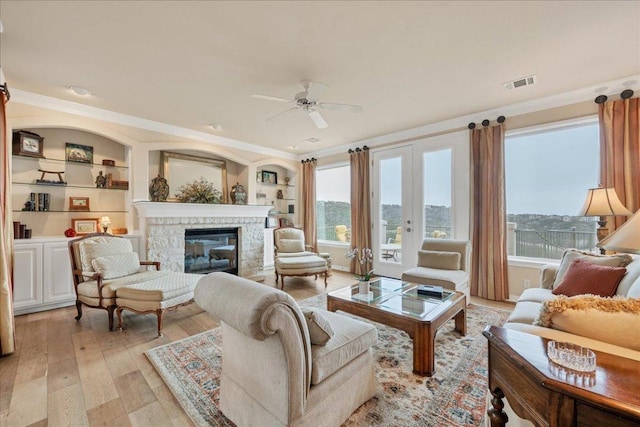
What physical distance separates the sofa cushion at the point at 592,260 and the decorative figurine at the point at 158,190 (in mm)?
5163

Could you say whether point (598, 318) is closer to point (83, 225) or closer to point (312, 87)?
point (312, 87)

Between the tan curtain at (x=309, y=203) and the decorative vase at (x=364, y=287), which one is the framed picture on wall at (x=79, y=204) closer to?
the tan curtain at (x=309, y=203)

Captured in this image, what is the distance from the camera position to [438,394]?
183cm

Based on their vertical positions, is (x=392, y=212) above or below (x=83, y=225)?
above

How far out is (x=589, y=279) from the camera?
7.11 ft

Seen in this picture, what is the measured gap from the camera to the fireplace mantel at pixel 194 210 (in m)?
4.05

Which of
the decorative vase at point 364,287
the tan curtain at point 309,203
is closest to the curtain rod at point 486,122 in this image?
the decorative vase at point 364,287

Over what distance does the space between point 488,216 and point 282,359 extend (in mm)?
3683

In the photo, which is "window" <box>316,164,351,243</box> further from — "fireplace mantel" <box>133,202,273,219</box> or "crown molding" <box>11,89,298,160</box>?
"crown molding" <box>11,89,298,160</box>

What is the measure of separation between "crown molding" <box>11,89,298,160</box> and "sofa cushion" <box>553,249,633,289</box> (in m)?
5.15

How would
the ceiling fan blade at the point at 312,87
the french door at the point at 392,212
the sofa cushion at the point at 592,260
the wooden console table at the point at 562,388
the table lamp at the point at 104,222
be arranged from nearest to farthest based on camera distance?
1. the wooden console table at the point at 562,388
2. the sofa cushion at the point at 592,260
3. the ceiling fan blade at the point at 312,87
4. the table lamp at the point at 104,222
5. the french door at the point at 392,212

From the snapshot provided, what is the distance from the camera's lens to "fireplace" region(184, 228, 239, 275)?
185 inches

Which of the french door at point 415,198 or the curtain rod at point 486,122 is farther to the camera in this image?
the french door at point 415,198

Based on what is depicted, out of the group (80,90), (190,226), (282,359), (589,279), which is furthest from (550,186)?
(80,90)
